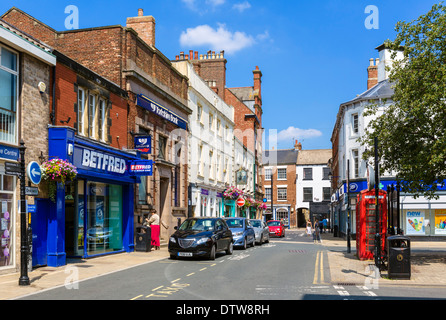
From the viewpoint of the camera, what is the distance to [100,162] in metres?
17.9

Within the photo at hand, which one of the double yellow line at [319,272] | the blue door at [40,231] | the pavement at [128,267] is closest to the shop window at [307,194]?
the pavement at [128,267]

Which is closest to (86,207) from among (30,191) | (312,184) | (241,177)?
(30,191)

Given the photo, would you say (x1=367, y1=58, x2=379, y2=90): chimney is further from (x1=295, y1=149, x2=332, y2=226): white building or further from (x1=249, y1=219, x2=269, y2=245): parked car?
(x1=295, y1=149, x2=332, y2=226): white building

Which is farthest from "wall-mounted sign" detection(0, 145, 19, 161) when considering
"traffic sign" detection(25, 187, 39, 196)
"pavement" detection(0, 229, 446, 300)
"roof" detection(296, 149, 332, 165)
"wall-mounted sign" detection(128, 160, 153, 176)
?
"roof" detection(296, 149, 332, 165)

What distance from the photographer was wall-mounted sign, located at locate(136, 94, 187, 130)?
22.4 metres

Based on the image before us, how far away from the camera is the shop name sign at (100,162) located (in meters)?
16.6

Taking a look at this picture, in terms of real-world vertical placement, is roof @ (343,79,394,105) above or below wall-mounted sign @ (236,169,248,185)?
above

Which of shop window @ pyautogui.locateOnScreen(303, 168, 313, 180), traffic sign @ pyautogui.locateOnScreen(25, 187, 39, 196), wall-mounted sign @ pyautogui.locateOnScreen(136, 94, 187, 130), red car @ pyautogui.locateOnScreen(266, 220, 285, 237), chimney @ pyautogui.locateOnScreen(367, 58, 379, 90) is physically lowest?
red car @ pyautogui.locateOnScreen(266, 220, 285, 237)

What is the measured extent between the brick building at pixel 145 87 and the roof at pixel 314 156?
4528cm

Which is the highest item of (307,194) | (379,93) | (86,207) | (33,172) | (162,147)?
(379,93)

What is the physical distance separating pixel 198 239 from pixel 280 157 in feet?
188

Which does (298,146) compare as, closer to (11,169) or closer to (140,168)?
(140,168)

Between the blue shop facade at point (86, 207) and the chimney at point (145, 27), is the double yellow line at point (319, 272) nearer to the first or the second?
the blue shop facade at point (86, 207)

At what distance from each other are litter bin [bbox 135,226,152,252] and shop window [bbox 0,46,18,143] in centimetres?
834
